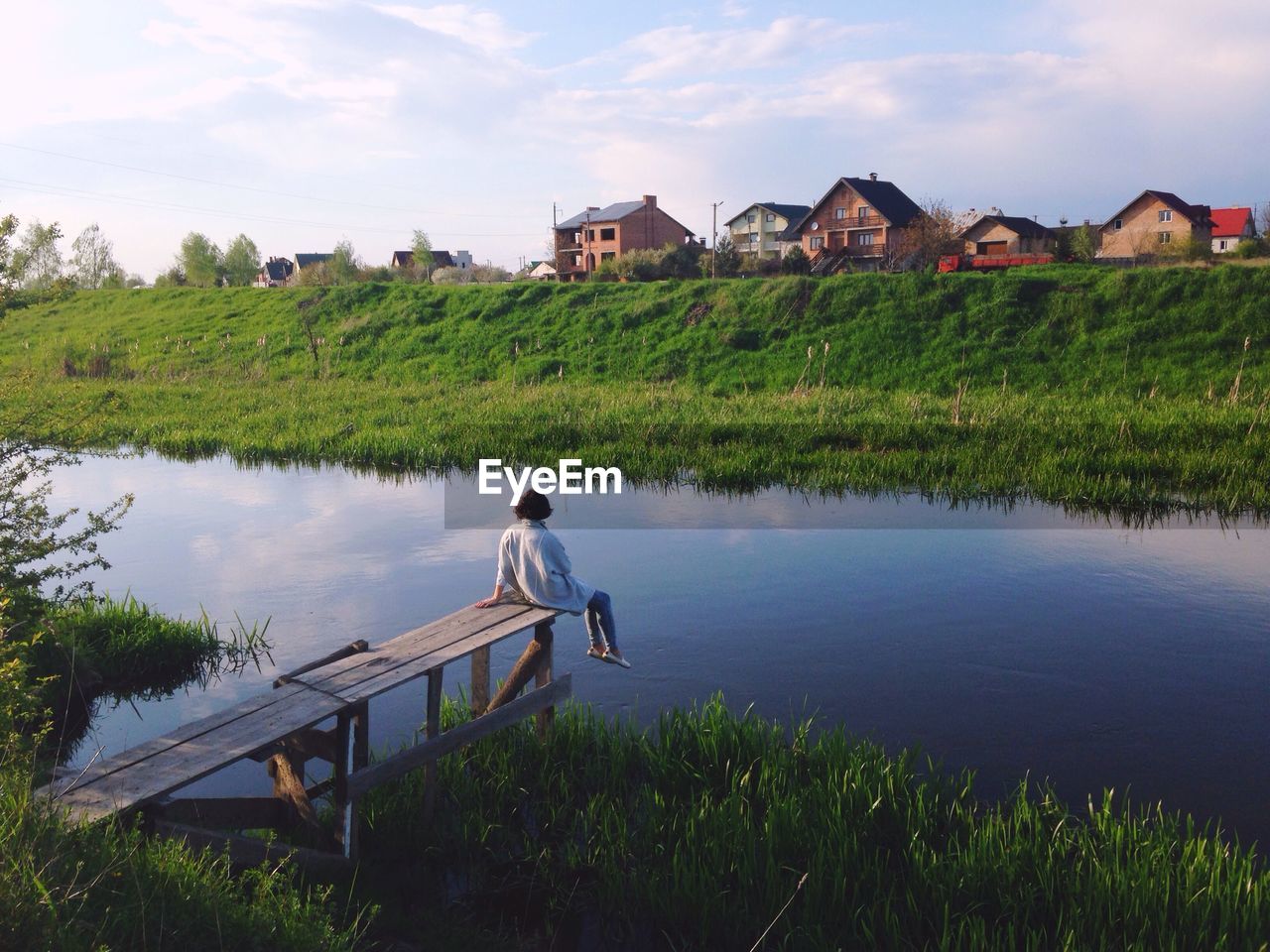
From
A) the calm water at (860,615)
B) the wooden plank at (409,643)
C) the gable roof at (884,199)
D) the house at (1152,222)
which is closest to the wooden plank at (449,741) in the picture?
the wooden plank at (409,643)

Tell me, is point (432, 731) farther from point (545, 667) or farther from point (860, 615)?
point (860, 615)

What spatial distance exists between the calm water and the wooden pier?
52.1 inches

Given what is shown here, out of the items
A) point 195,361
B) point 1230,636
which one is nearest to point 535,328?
point 195,361

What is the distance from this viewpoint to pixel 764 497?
15.6 metres

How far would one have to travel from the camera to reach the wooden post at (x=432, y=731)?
5.86 meters

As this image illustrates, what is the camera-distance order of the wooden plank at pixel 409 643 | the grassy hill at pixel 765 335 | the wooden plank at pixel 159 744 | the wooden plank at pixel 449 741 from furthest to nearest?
the grassy hill at pixel 765 335
the wooden plank at pixel 409 643
the wooden plank at pixel 449 741
the wooden plank at pixel 159 744

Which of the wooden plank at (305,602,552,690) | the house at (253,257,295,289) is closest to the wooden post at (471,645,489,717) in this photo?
the wooden plank at (305,602,552,690)

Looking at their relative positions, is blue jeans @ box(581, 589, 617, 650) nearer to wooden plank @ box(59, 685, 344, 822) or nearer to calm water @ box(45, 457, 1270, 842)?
calm water @ box(45, 457, 1270, 842)

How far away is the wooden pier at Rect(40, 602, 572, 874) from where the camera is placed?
473 cm

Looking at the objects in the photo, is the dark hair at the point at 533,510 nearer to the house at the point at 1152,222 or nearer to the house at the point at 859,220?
the house at the point at 859,220

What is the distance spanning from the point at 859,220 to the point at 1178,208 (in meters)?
20.5

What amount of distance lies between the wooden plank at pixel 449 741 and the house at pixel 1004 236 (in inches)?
2583

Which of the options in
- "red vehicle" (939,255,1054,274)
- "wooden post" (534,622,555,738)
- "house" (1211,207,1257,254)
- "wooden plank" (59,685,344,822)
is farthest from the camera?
"house" (1211,207,1257,254)

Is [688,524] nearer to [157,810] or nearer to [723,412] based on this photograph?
[723,412]
